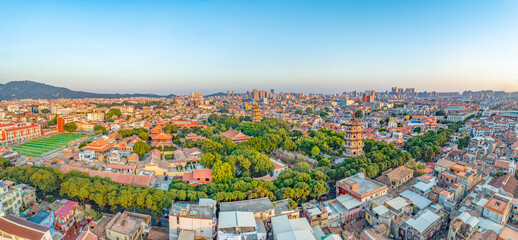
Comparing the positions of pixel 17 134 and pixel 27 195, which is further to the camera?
pixel 17 134

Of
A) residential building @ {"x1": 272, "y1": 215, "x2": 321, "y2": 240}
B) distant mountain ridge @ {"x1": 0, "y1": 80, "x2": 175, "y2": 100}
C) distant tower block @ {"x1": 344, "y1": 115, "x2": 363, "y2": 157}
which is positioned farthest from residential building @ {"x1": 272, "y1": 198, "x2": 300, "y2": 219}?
distant mountain ridge @ {"x1": 0, "y1": 80, "x2": 175, "y2": 100}

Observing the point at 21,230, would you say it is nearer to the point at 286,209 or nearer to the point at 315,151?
the point at 286,209

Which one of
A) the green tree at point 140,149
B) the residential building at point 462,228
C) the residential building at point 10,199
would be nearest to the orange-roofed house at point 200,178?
the green tree at point 140,149

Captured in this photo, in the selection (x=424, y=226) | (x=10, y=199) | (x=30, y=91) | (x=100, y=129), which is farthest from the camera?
(x=30, y=91)

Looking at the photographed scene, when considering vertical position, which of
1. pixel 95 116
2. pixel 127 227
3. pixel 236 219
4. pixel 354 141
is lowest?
pixel 127 227

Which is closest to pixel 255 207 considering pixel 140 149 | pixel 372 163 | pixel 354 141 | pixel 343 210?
pixel 343 210

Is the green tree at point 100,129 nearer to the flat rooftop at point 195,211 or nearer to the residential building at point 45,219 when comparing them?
the residential building at point 45,219

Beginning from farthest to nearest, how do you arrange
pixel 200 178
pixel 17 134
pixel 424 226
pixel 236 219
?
pixel 17 134 < pixel 200 178 < pixel 424 226 < pixel 236 219

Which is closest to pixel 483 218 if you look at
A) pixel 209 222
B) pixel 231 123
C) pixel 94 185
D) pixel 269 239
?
pixel 269 239

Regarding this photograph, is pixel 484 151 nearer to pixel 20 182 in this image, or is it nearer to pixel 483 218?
pixel 483 218
